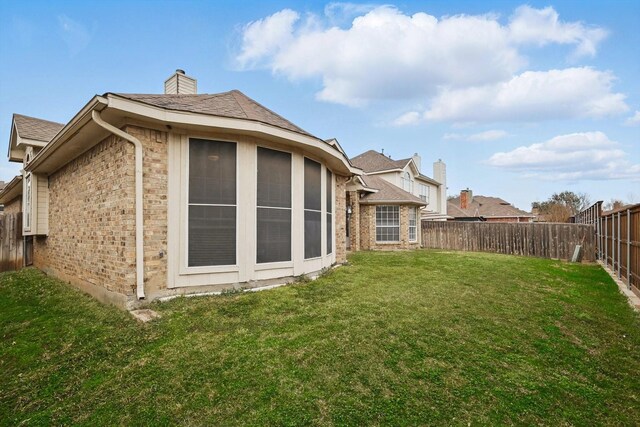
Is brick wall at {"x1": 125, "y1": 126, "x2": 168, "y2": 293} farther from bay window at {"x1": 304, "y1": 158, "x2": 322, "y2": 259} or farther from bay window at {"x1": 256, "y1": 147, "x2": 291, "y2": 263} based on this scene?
bay window at {"x1": 304, "y1": 158, "x2": 322, "y2": 259}

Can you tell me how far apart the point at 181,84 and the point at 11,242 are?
8.89 m

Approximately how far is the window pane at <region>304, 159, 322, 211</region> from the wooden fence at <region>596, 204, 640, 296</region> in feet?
22.9

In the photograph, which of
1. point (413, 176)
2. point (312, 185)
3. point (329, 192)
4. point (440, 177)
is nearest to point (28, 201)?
point (312, 185)

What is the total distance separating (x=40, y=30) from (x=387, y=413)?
44.7ft

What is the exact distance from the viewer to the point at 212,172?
5.42m

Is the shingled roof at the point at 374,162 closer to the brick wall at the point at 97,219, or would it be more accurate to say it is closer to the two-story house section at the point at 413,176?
the two-story house section at the point at 413,176

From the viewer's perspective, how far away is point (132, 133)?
4891 millimetres

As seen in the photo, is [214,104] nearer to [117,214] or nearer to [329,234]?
[117,214]

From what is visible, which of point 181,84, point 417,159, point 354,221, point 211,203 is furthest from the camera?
point 417,159

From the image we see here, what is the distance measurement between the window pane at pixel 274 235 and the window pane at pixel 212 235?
0.55m

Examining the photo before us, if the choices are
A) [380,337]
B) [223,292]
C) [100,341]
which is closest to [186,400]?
[100,341]

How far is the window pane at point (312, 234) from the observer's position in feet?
22.8

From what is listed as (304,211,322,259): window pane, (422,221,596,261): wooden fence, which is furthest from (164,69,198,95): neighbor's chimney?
(422,221,596,261): wooden fence

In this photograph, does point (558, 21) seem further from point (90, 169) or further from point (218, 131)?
point (90, 169)
